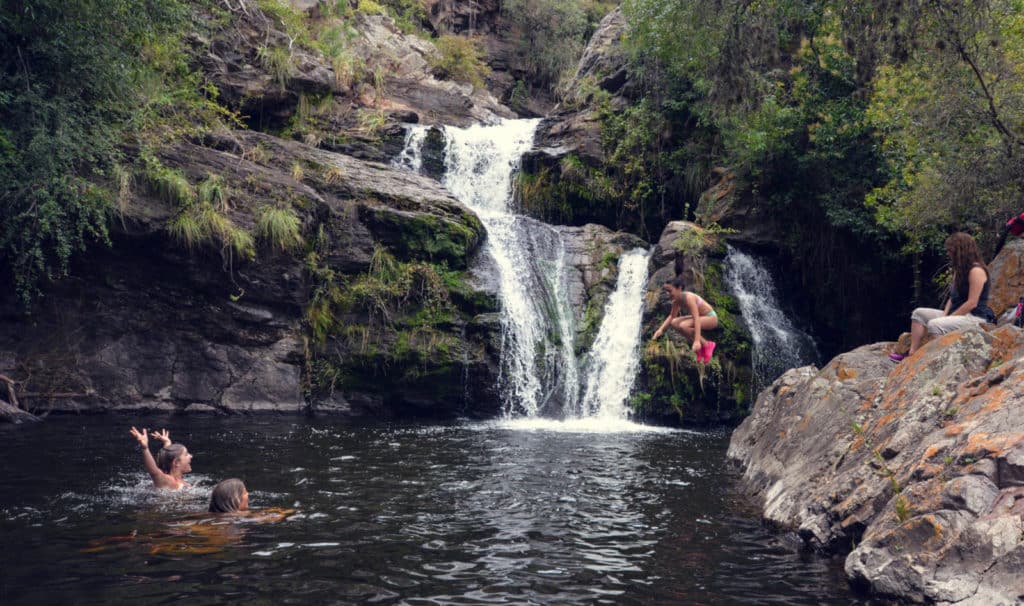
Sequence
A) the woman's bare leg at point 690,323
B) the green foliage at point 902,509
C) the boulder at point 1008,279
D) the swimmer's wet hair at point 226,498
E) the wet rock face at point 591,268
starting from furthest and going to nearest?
the wet rock face at point 591,268 → the boulder at point 1008,279 → the woman's bare leg at point 690,323 → the swimmer's wet hair at point 226,498 → the green foliage at point 902,509

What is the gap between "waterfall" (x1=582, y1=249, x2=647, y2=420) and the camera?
17.7m

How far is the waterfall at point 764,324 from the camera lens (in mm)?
18125

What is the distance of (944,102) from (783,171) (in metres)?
6.59

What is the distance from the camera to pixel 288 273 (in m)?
16.9

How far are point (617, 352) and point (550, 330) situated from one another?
176cm

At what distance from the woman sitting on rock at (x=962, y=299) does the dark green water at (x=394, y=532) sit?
3.00 m

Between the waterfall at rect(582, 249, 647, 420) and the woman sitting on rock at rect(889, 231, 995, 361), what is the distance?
934 centimetres

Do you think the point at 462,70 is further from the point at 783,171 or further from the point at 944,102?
the point at 944,102

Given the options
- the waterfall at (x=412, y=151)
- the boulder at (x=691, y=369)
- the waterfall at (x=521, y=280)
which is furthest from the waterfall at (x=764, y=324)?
the waterfall at (x=412, y=151)

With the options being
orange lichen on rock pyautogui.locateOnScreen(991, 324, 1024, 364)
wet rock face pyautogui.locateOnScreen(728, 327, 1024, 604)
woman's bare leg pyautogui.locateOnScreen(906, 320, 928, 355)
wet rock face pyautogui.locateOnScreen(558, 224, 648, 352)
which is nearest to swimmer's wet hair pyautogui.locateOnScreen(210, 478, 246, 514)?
wet rock face pyautogui.locateOnScreen(728, 327, 1024, 604)

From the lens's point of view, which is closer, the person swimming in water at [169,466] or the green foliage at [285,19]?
the person swimming in water at [169,466]

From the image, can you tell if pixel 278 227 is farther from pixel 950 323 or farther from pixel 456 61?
pixel 456 61

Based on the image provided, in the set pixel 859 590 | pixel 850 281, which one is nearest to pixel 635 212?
pixel 850 281

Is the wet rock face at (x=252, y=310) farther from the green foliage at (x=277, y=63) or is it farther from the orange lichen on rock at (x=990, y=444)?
the orange lichen on rock at (x=990, y=444)
